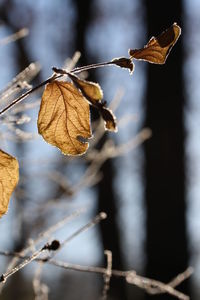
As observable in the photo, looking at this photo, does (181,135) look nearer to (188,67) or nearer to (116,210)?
(188,67)

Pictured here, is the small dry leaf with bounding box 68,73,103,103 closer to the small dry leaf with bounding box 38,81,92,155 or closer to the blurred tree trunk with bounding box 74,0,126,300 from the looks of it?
the small dry leaf with bounding box 38,81,92,155

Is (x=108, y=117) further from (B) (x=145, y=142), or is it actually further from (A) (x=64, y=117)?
(B) (x=145, y=142)

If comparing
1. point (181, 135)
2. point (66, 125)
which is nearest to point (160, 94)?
point (181, 135)

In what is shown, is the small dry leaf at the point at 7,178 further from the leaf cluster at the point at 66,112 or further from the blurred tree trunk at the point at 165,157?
the blurred tree trunk at the point at 165,157

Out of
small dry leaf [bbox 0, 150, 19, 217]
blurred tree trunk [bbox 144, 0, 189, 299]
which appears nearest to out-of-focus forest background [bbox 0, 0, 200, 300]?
blurred tree trunk [bbox 144, 0, 189, 299]

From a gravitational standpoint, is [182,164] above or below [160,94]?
below

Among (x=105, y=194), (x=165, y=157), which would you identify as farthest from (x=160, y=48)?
(x=105, y=194)
